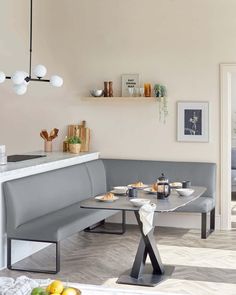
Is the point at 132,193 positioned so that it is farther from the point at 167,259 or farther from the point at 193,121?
the point at 193,121

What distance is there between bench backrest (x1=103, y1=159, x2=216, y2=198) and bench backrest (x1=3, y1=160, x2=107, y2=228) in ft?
0.54

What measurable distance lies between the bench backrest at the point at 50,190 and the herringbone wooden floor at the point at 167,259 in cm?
48

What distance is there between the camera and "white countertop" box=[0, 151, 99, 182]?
5604 millimetres

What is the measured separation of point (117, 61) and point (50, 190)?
7.47 ft

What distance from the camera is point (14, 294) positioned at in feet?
7.07

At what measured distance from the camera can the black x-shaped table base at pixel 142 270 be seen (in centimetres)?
500

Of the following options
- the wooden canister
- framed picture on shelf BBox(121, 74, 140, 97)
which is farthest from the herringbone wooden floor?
framed picture on shelf BBox(121, 74, 140, 97)

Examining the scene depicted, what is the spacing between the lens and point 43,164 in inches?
245

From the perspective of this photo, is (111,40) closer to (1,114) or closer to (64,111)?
(64,111)

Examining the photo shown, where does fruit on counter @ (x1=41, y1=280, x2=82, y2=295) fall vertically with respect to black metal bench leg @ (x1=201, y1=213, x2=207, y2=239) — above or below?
above

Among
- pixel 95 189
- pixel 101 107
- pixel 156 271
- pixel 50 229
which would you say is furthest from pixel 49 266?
pixel 101 107

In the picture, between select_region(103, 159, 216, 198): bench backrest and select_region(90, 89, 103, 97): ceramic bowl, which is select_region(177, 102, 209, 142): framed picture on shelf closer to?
select_region(103, 159, 216, 198): bench backrest

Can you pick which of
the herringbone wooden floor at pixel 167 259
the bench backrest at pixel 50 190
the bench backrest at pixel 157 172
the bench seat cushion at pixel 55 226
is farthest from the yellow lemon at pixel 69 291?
the bench backrest at pixel 157 172

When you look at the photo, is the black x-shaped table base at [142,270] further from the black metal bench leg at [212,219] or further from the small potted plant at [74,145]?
the small potted plant at [74,145]
